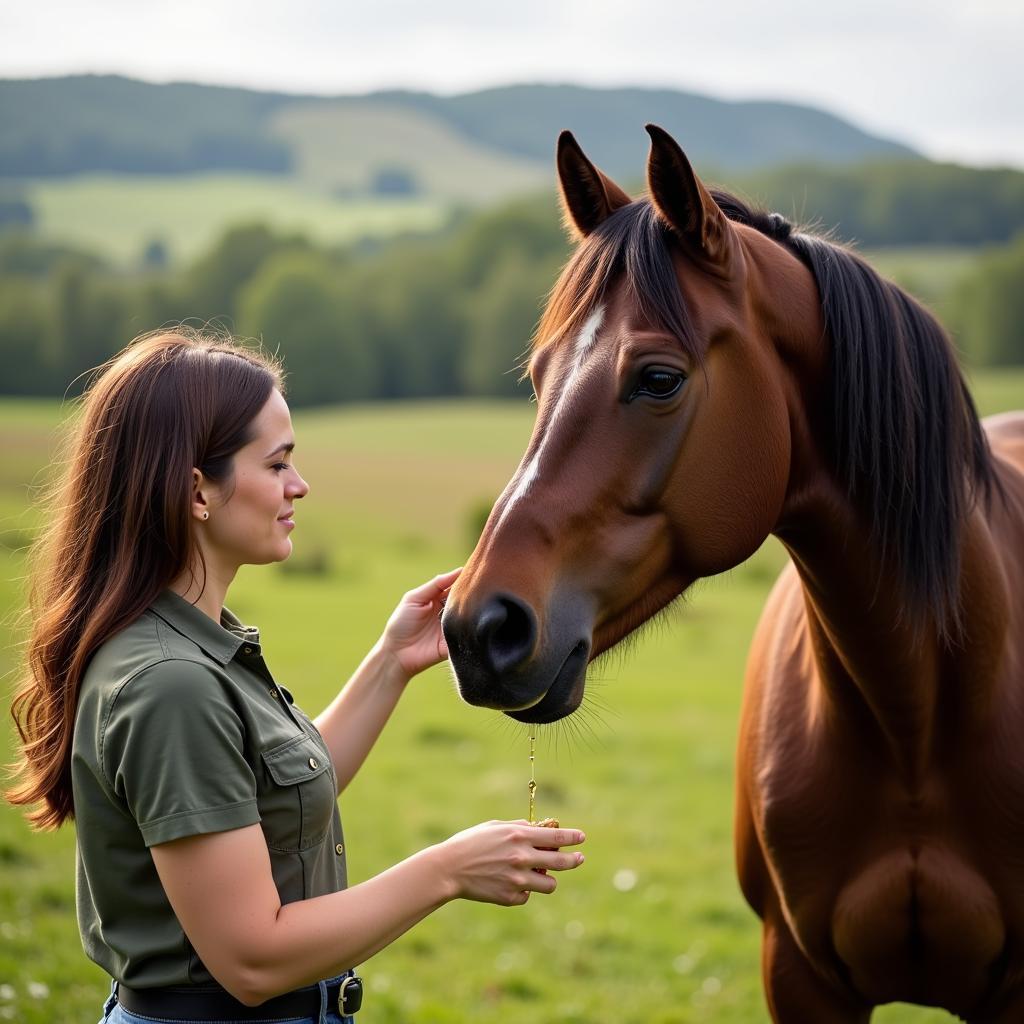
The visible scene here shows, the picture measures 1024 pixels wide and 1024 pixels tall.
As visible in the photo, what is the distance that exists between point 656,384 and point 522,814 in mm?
6018

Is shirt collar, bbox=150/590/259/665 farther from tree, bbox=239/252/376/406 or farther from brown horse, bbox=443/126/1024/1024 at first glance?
tree, bbox=239/252/376/406

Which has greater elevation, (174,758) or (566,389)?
(566,389)

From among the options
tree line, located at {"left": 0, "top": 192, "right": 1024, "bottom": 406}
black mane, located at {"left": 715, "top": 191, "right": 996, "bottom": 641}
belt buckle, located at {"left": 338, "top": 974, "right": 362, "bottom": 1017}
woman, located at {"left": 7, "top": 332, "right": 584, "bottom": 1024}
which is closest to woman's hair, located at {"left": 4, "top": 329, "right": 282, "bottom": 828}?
woman, located at {"left": 7, "top": 332, "right": 584, "bottom": 1024}

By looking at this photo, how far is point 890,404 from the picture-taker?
2328 mm

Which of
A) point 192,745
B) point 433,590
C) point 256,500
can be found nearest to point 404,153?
point 433,590

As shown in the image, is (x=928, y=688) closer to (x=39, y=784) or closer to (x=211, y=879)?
(x=211, y=879)

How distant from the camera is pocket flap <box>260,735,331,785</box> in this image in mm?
1994

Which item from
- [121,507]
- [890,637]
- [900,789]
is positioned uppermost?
[121,507]

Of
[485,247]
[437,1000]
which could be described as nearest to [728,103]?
[485,247]

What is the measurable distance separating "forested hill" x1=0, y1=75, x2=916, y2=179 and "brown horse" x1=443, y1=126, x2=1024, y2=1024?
2838 cm

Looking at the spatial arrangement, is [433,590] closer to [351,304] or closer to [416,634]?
[416,634]

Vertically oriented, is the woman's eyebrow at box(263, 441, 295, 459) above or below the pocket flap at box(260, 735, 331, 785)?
above

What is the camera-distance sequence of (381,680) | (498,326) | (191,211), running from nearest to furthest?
(381,680)
(498,326)
(191,211)

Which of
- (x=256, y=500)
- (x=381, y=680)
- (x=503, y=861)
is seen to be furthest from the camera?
(x=381, y=680)
